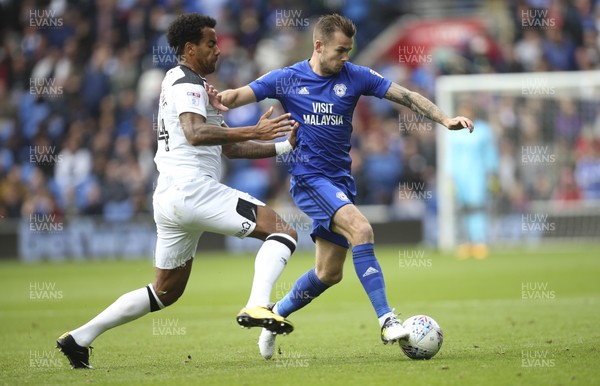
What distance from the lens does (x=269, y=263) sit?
7.50 m

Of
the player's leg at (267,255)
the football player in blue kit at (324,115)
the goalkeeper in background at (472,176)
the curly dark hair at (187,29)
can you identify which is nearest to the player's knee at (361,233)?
the football player in blue kit at (324,115)

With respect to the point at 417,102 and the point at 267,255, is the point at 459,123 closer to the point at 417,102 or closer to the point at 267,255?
the point at 417,102

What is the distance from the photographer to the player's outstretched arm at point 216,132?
7.36 metres

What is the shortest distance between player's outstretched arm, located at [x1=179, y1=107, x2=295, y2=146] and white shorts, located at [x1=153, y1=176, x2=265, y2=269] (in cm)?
35

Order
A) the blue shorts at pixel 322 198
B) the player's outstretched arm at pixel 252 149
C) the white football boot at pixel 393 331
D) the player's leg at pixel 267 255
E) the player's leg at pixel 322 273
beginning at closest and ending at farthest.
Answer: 1. the player's leg at pixel 267 255
2. the white football boot at pixel 393 331
3. the player's outstretched arm at pixel 252 149
4. the blue shorts at pixel 322 198
5. the player's leg at pixel 322 273

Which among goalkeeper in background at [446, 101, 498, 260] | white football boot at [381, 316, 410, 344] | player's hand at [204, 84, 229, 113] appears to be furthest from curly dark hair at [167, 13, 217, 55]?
goalkeeper in background at [446, 101, 498, 260]

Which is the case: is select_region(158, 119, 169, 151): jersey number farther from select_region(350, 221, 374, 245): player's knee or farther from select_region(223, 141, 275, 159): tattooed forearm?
select_region(350, 221, 374, 245): player's knee

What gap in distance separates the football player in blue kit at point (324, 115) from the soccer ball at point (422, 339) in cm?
93

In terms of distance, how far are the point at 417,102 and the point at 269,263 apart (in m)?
1.89

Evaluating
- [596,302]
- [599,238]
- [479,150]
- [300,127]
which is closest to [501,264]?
[479,150]

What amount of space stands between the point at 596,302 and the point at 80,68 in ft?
58.0

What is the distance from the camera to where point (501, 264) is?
57.8ft

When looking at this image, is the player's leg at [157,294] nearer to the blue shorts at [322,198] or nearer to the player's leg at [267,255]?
the player's leg at [267,255]

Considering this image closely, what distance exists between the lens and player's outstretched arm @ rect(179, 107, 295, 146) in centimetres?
736
